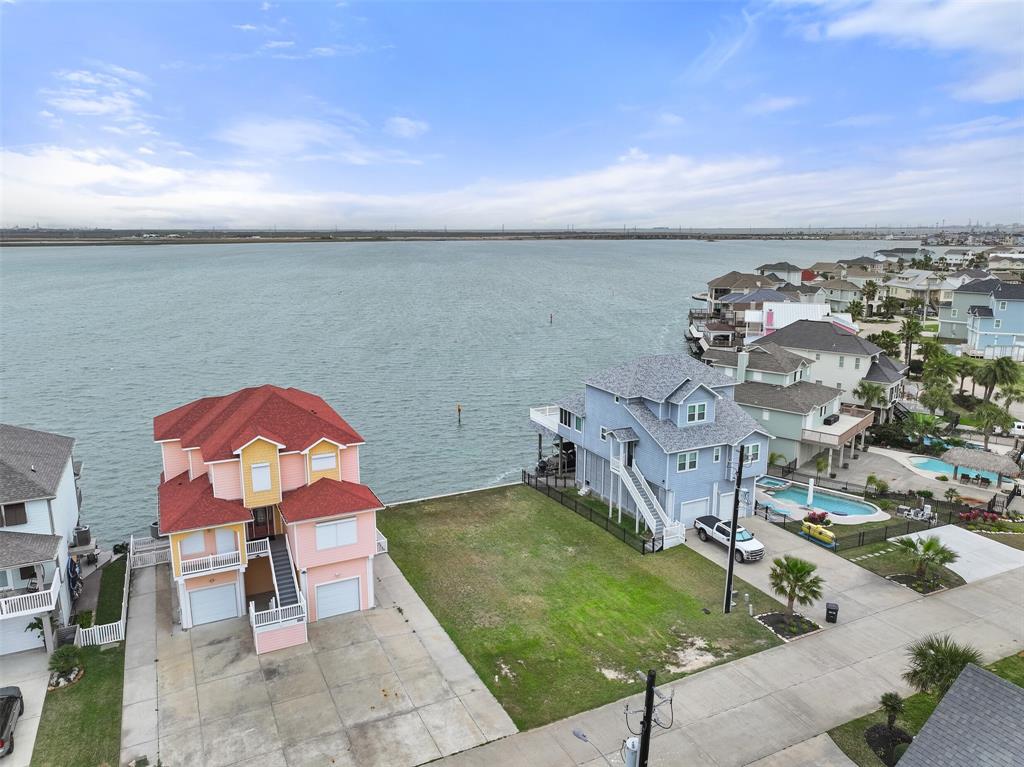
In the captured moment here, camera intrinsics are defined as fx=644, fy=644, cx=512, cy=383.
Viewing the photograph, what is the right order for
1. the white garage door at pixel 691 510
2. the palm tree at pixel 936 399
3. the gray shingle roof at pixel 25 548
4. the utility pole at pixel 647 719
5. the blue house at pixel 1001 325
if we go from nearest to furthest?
1. the utility pole at pixel 647 719
2. the gray shingle roof at pixel 25 548
3. the white garage door at pixel 691 510
4. the palm tree at pixel 936 399
5. the blue house at pixel 1001 325

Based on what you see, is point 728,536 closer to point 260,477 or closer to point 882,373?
point 260,477

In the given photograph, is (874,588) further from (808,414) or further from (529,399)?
(529,399)

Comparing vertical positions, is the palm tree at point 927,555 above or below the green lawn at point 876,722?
above

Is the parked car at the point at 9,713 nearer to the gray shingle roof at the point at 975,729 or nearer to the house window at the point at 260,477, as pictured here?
the house window at the point at 260,477

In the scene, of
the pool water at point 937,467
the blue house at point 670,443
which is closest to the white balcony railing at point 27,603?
the blue house at point 670,443

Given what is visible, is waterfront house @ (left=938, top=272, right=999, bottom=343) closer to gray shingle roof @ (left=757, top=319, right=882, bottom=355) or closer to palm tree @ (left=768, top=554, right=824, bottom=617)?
gray shingle roof @ (left=757, top=319, right=882, bottom=355)

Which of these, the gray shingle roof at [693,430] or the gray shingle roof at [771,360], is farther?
the gray shingle roof at [771,360]

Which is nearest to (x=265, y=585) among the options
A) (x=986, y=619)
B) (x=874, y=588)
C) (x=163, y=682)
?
(x=163, y=682)
